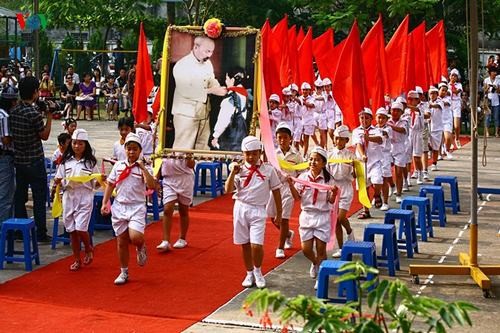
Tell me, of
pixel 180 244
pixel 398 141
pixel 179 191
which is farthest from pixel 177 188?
pixel 398 141

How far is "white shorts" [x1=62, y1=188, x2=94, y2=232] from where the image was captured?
11016 millimetres

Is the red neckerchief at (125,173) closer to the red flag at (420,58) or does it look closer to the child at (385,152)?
the child at (385,152)

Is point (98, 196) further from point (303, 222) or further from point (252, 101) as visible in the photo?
point (303, 222)

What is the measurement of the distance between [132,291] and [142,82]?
3.90m

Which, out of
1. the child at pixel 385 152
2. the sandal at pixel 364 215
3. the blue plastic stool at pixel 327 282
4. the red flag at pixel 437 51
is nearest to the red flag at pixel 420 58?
the red flag at pixel 437 51

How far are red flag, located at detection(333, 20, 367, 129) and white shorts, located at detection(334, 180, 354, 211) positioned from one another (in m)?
1.80

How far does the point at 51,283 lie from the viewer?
10367 millimetres

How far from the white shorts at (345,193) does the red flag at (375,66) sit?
3034 mm

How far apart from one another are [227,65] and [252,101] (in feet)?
1.77

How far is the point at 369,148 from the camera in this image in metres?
15.0

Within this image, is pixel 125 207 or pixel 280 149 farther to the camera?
pixel 280 149

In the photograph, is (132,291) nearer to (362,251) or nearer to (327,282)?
(327,282)

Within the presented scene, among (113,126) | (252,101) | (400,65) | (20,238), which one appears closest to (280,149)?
(252,101)

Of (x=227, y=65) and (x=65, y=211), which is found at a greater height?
(x=227, y=65)
